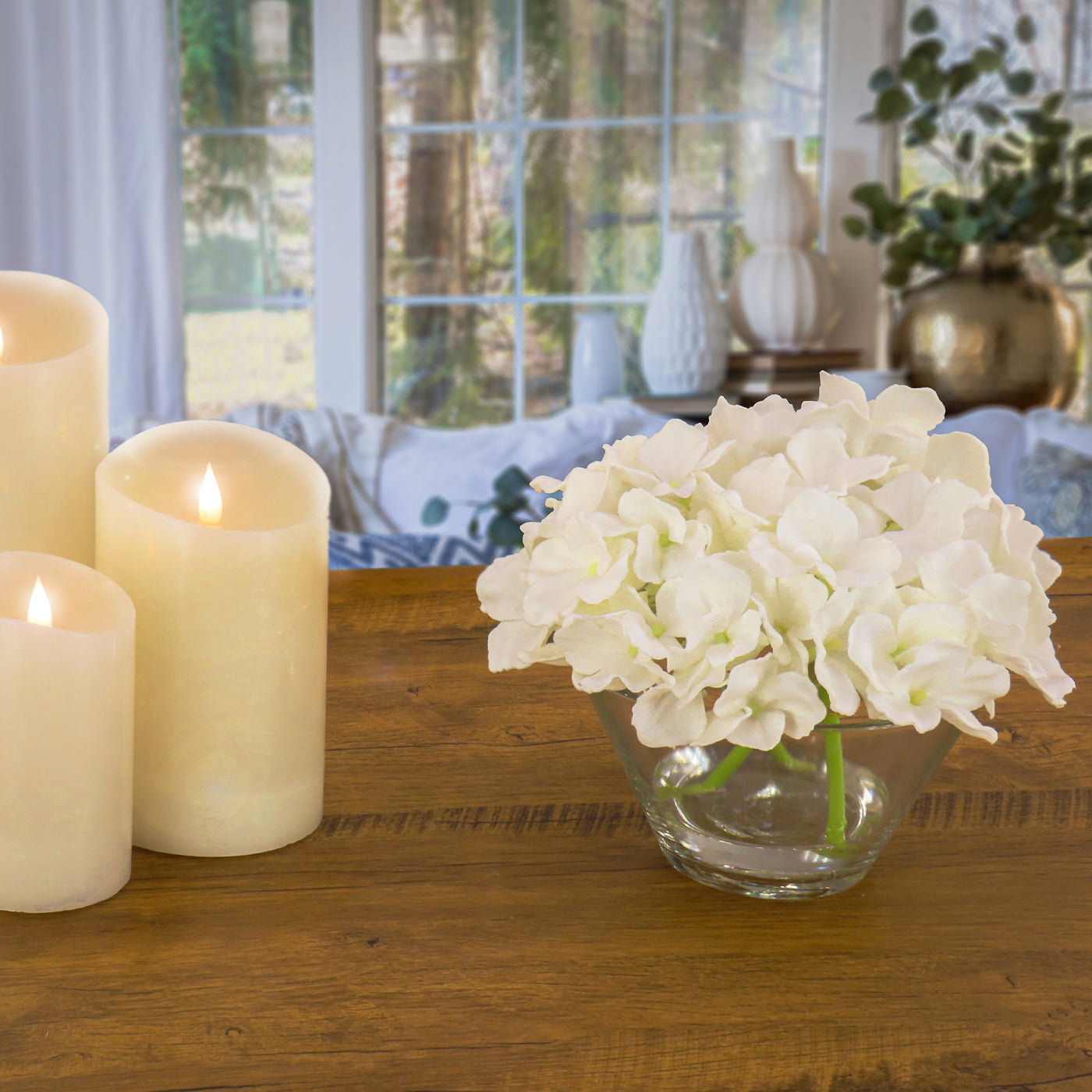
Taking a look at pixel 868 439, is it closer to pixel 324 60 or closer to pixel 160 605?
pixel 160 605

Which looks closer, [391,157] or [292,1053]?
[292,1053]

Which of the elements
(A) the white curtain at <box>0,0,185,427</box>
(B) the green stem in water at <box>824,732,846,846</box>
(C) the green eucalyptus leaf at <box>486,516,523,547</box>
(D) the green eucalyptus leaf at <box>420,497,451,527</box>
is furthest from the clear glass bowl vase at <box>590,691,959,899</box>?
(A) the white curtain at <box>0,0,185,427</box>

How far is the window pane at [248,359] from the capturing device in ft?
10.1

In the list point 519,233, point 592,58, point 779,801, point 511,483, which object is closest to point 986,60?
point 592,58

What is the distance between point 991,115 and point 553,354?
1.10m

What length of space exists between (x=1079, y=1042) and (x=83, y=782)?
0.29 m

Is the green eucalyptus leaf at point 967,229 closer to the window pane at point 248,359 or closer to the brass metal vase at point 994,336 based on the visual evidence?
the brass metal vase at point 994,336

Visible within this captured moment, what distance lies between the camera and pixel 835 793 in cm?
40

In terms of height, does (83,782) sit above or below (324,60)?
below

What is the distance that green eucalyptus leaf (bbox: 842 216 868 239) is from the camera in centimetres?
258

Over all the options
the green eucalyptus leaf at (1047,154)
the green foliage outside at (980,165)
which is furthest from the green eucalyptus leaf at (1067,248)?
the green eucalyptus leaf at (1047,154)

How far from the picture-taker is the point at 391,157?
2.95 metres

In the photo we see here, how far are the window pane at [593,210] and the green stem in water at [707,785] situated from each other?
2602 mm

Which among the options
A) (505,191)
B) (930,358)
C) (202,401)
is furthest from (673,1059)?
(202,401)
